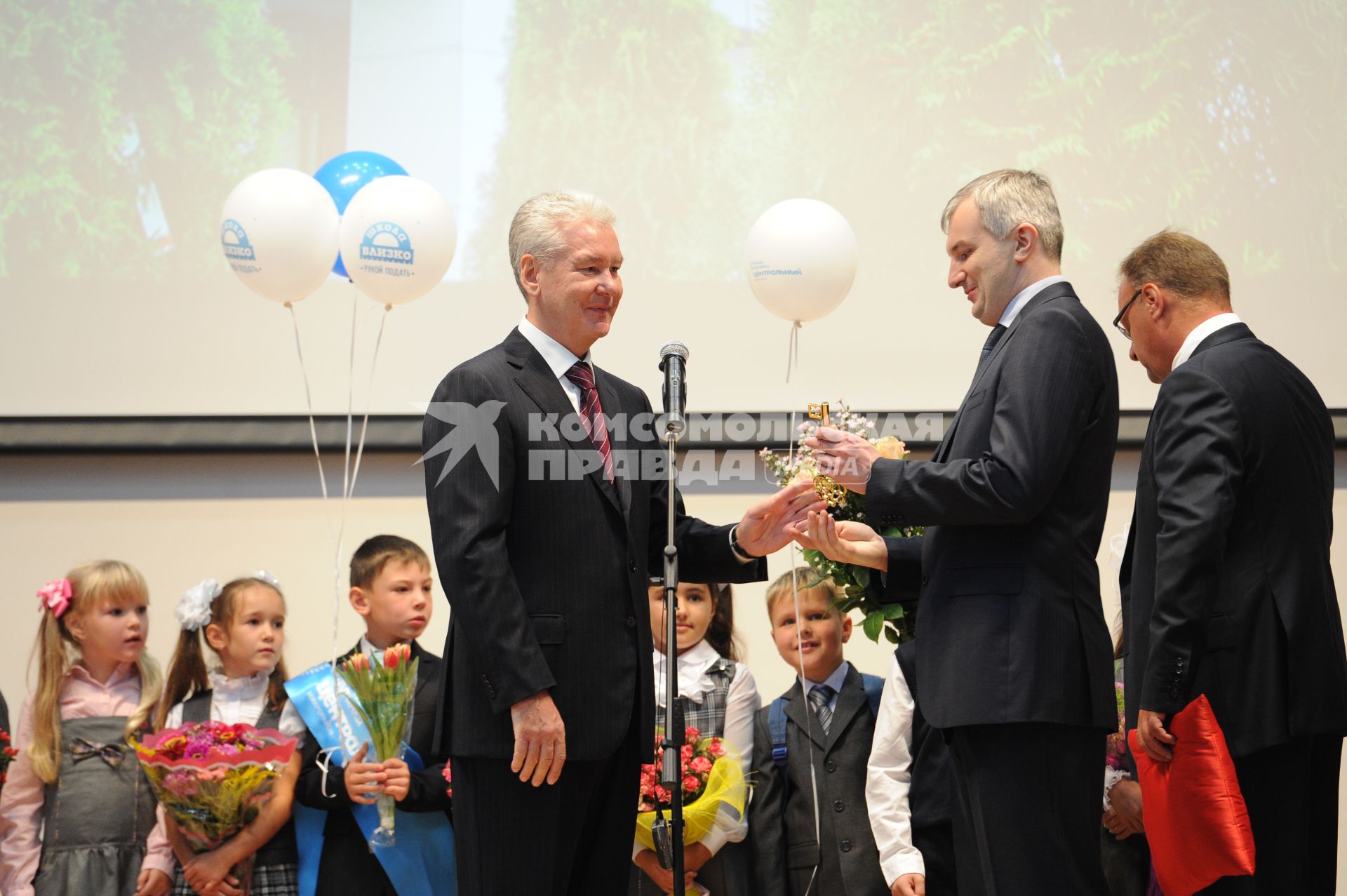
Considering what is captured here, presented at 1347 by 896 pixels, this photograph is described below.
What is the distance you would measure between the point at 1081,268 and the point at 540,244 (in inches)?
124

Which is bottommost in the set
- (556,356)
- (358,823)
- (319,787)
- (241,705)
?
(358,823)

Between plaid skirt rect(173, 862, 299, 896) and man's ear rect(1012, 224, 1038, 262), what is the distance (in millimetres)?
2702

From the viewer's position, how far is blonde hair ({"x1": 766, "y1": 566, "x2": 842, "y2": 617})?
3884 mm

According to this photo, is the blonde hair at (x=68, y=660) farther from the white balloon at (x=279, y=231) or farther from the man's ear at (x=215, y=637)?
the white balloon at (x=279, y=231)

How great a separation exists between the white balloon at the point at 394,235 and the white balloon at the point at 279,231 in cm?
8

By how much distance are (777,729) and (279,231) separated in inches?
83.4

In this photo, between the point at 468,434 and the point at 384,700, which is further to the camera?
the point at 384,700

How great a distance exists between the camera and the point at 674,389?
239 centimetres

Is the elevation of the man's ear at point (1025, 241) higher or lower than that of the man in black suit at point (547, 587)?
higher

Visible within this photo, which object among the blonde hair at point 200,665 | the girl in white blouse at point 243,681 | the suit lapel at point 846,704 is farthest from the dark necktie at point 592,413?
the blonde hair at point 200,665

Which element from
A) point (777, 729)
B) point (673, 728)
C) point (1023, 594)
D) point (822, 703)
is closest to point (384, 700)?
point (777, 729)

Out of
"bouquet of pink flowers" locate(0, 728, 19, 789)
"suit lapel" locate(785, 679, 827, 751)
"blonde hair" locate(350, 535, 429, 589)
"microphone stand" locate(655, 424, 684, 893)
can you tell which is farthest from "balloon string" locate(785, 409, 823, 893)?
"bouquet of pink flowers" locate(0, 728, 19, 789)

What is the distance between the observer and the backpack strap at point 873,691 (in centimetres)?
375

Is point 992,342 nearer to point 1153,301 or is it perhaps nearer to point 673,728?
point 1153,301
